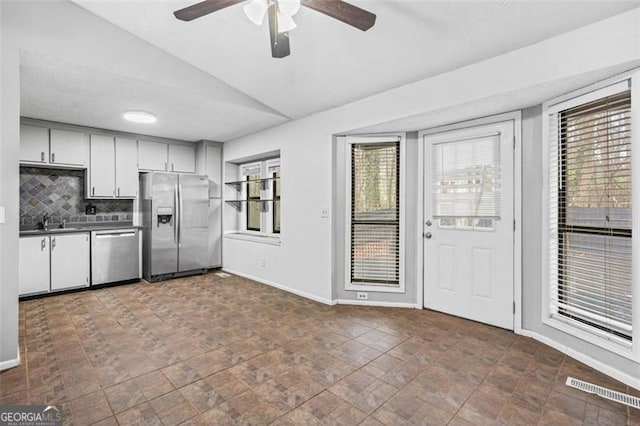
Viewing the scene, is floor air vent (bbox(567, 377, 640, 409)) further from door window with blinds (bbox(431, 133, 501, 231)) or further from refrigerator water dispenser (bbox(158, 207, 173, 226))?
refrigerator water dispenser (bbox(158, 207, 173, 226))

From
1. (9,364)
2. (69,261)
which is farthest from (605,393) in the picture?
(69,261)

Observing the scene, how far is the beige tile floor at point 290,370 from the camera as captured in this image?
1.79 meters

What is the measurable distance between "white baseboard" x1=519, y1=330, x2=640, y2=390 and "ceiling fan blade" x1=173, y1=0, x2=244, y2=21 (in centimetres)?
338

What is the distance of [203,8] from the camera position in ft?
5.49

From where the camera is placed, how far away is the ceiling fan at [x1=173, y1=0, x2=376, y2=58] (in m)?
1.60

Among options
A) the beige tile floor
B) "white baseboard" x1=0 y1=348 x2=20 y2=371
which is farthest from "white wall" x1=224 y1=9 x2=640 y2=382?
"white baseboard" x1=0 y1=348 x2=20 y2=371

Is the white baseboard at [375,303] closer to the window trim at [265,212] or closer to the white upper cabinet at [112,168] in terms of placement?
the window trim at [265,212]

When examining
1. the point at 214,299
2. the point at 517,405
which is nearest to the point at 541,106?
the point at 517,405

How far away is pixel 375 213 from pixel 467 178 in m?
1.08

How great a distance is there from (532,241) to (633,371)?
1.12 meters

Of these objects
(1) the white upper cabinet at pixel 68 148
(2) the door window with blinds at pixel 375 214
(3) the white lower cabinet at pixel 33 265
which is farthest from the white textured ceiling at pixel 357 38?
(3) the white lower cabinet at pixel 33 265

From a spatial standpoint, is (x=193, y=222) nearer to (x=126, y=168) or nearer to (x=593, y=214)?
(x=126, y=168)

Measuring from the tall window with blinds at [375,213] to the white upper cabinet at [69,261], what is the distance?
3.73m

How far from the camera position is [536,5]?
1908 mm
